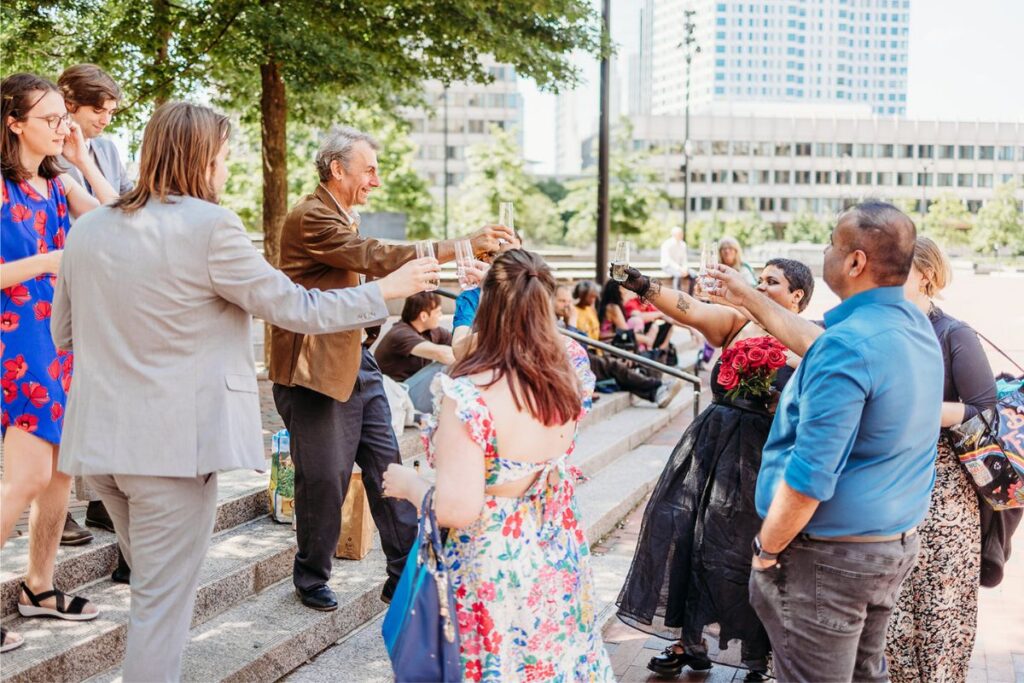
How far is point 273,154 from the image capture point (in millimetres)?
10336

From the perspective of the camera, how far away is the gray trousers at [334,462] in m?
4.57

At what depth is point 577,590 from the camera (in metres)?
3.01

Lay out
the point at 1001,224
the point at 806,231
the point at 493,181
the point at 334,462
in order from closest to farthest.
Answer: the point at 334,462
the point at 493,181
the point at 1001,224
the point at 806,231

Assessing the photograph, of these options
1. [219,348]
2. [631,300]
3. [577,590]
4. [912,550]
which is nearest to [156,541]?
[219,348]

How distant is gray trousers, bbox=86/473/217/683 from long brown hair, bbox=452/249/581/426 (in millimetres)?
895

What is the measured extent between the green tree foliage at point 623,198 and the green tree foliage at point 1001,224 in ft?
A: 119

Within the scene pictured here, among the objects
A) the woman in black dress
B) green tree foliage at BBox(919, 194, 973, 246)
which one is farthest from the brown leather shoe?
green tree foliage at BBox(919, 194, 973, 246)

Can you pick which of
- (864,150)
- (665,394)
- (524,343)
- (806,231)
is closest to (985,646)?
(524,343)

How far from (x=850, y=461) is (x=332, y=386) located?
2.34 meters

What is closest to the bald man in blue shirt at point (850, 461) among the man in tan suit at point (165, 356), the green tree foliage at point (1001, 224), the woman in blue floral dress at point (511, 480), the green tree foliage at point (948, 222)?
the woman in blue floral dress at point (511, 480)

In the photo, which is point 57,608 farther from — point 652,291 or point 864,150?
point 864,150

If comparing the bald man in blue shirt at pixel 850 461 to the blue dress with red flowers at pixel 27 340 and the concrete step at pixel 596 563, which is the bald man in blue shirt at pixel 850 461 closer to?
the concrete step at pixel 596 563

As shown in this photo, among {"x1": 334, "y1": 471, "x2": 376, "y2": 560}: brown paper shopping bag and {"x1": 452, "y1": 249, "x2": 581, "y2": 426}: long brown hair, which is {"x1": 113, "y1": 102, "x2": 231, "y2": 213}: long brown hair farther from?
{"x1": 334, "y1": 471, "x2": 376, "y2": 560}: brown paper shopping bag

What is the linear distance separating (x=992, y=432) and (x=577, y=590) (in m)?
1.98
